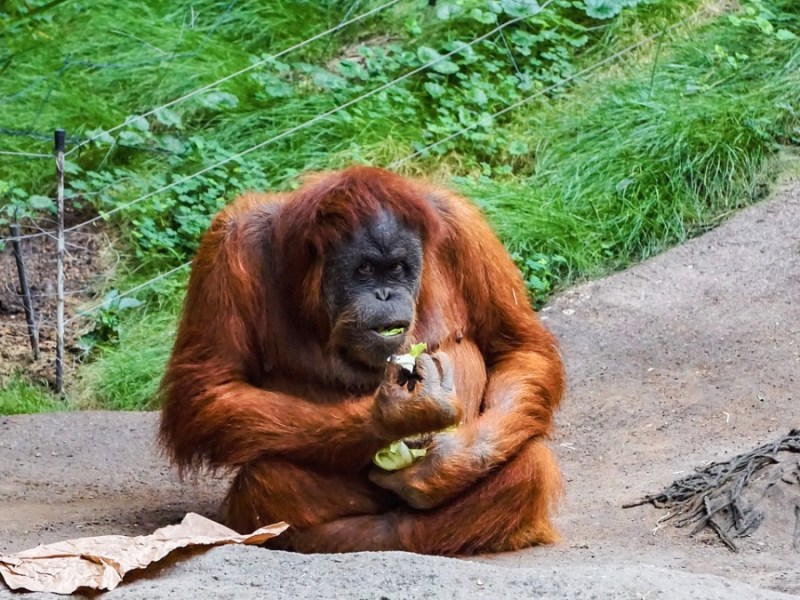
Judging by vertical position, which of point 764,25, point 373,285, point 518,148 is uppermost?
point 373,285

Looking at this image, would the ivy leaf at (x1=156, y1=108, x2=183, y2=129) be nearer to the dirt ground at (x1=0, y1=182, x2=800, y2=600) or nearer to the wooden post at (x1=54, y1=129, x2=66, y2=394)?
the wooden post at (x1=54, y1=129, x2=66, y2=394)

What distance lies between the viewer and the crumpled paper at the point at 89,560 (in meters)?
3.18

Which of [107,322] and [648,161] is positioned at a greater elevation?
[648,161]

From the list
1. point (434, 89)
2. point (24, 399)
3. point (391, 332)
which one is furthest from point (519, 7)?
point (391, 332)

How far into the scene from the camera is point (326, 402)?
4156 millimetres

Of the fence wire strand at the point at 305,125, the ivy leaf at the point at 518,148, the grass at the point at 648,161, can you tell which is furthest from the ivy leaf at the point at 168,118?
the ivy leaf at the point at 518,148

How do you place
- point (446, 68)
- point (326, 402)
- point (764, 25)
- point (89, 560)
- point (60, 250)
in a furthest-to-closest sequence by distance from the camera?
point (446, 68) < point (764, 25) < point (60, 250) < point (326, 402) < point (89, 560)

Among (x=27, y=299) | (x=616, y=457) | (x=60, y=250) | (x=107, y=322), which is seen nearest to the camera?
(x=616, y=457)

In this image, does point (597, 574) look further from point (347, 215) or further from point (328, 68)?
point (328, 68)

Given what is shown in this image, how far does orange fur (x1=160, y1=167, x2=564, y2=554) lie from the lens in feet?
13.1

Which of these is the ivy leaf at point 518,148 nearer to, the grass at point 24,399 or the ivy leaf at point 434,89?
the ivy leaf at point 434,89

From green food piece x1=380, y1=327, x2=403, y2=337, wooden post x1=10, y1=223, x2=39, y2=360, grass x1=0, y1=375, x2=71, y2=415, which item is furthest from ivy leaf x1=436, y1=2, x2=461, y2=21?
green food piece x1=380, y1=327, x2=403, y2=337

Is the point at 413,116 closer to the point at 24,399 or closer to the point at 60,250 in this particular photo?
the point at 60,250

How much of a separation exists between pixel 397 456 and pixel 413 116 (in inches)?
158
